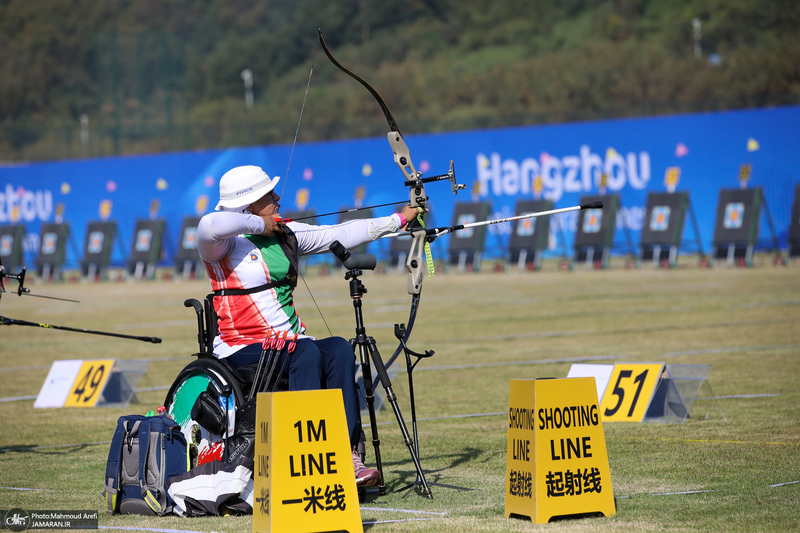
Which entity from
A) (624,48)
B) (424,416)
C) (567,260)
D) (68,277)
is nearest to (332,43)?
(624,48)

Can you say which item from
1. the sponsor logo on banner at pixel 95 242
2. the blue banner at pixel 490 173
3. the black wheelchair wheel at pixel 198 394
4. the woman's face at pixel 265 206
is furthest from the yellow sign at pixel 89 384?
the sponsor logo on banner at pixel 95 242

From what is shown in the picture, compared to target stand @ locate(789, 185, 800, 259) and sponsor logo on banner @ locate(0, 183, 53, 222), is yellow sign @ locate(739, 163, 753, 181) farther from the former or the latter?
sponsor logo on banner @ locate(0, 183, 53, 222)

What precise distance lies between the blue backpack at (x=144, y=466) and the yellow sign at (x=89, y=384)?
3.28 meters

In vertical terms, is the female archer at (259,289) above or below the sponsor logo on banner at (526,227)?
above

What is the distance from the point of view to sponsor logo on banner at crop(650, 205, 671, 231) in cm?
2153

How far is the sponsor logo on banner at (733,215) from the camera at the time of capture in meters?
20.8

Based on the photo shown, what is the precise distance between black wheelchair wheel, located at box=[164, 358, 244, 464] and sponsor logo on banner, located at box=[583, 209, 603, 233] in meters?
18.3

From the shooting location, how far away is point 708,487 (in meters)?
4.50

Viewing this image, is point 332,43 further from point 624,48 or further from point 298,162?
point 298,162

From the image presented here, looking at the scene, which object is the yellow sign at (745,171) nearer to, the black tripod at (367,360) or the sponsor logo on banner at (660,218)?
the sponsor logo on banner at (660,218)

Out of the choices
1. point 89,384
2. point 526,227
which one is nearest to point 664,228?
point 526,227

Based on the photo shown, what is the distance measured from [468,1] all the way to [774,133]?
4490cm

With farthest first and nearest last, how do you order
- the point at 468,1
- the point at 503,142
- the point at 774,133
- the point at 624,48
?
the point at 468,1
the point at 624,48
the point at 503,142
the point at 774,133

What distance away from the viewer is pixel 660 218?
21625 millimetres
